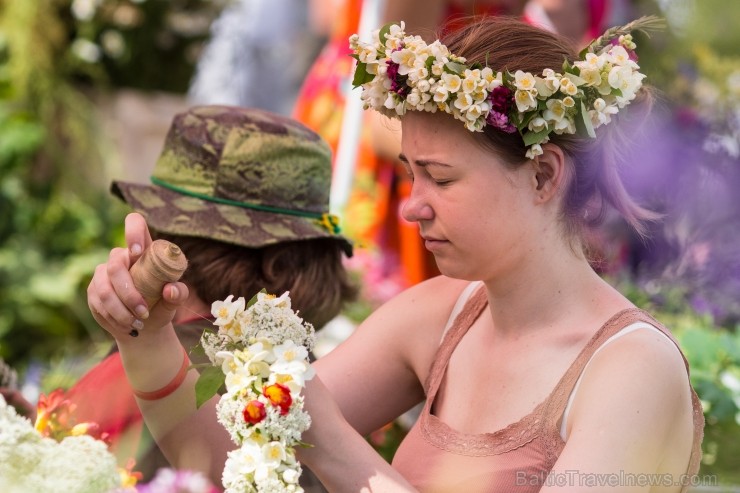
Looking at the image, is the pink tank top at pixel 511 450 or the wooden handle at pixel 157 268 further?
the pink tank top at pixel 511 450

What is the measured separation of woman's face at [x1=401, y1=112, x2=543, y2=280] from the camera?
1871 millimetres

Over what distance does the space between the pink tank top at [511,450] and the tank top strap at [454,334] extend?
140 millimetres

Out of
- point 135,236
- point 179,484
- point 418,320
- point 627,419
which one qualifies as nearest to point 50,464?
point 179,484

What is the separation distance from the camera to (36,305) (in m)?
5.53

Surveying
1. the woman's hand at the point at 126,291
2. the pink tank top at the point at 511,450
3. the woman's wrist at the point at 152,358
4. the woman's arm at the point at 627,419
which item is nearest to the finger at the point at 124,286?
the woman's hand at the point at 126,291

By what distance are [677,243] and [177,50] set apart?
3.53m

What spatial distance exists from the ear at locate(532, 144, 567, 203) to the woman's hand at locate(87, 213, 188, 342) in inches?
26.0

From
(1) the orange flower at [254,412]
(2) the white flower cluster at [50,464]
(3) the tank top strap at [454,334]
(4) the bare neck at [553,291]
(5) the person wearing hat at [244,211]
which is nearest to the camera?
(2) the white flower cluster at [50,464]

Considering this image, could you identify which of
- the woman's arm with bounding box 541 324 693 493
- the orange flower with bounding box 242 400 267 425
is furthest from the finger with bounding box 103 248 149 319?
the woman's arm with bounding box 541 324 693 493

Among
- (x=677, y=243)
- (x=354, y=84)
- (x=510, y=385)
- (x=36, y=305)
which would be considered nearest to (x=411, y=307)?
(x=510, y=385)

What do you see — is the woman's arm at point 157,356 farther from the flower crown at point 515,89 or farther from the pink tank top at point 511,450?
the flower crown at point 515,89

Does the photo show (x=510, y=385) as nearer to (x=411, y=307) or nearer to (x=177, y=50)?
(x=411, y=307)

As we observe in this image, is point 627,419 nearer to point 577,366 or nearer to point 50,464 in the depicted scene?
point 577,366

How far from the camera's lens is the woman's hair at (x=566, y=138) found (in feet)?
6.24
